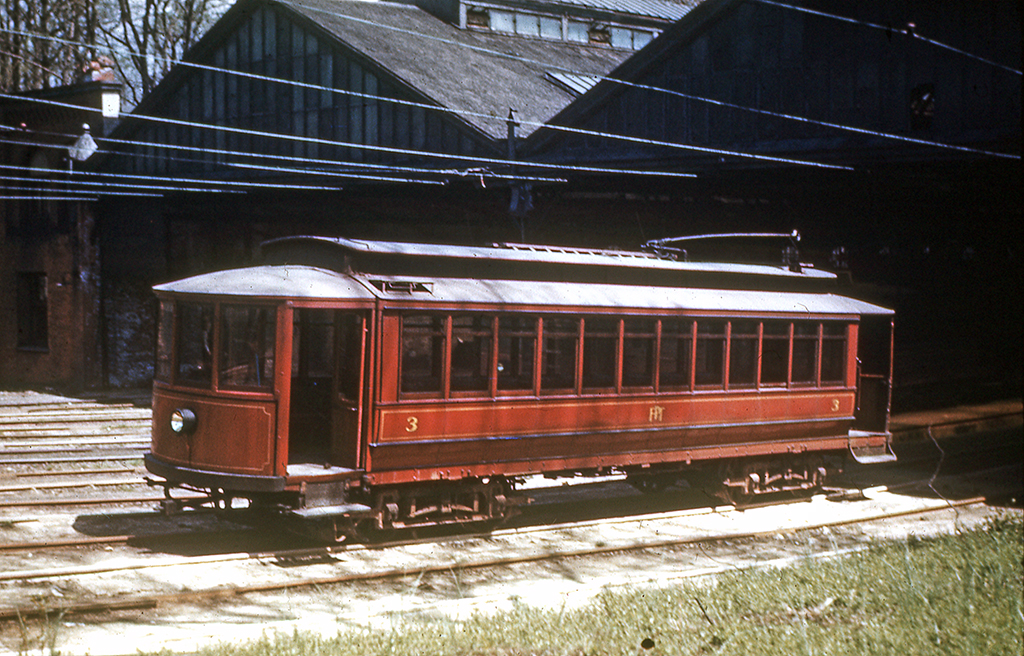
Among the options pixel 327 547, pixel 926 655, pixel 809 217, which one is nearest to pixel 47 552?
pixel 327 547

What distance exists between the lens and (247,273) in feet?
37.1

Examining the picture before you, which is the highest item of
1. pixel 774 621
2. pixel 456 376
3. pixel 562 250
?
pixel 562 250

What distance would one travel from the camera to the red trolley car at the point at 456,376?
1079 centimetres

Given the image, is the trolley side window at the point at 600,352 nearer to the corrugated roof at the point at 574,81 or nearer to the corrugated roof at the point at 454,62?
the corrugated roof at the point at 454,62

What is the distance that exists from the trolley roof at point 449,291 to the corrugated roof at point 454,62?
398 inches

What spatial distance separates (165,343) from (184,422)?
3.45ft

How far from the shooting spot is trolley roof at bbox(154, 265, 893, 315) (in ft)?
35.8

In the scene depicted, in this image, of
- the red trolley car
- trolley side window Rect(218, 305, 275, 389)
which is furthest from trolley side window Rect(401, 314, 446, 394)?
trolley side window Rect(218, 305, 275, 389)

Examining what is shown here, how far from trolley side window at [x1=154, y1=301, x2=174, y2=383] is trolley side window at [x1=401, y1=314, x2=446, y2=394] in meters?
2.54

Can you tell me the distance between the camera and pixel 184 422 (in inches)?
424

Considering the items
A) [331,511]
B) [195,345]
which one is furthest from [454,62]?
[331,511]

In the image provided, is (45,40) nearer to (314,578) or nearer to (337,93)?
(337,93)

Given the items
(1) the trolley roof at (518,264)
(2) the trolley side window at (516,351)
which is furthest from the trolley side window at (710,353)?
(2) the trolley side window at (516,351)

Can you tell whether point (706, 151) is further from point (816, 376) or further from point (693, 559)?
point (693, 559)
